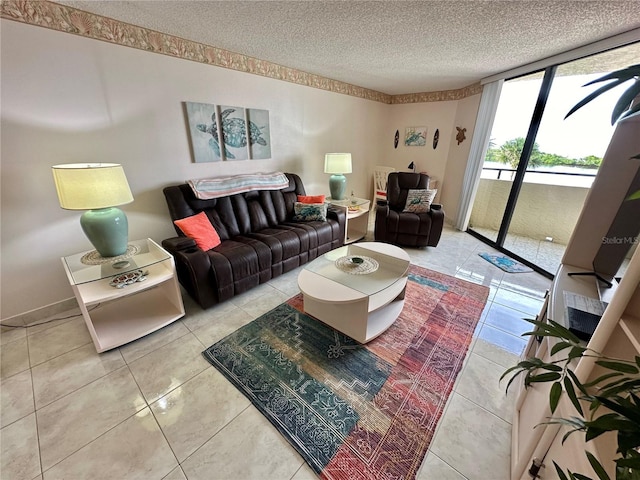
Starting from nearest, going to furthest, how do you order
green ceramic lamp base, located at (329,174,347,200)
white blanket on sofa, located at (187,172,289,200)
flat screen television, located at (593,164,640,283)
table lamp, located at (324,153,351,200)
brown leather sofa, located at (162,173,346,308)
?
flat screen television, located at (593,164,640,283), brown leather sofa, located at (162,173,346,308), white blanket on sofa, located at (187,172,289,200), table lamp, located at (324,153,351,200), green ceramic lamp base, located at (329,174,347,200)

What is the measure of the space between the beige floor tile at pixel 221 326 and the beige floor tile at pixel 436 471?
58.5 inches

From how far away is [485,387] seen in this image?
5.27 feet

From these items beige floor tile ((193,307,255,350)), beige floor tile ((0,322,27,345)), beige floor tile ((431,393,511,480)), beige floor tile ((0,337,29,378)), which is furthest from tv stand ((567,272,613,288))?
beige floor tile ((0,322,27,345))

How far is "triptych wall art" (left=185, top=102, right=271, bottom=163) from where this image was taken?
8.70 ft

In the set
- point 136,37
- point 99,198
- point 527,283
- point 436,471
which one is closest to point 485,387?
point 436,471

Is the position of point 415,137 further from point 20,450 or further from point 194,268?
point 20,450

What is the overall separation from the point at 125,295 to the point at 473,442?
8.08 feet

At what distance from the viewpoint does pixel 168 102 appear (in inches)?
95.8

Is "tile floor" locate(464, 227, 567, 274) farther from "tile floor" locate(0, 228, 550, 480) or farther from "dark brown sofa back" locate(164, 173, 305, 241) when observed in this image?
"dark brown sofa back" locate(164, 173, 305, 241)

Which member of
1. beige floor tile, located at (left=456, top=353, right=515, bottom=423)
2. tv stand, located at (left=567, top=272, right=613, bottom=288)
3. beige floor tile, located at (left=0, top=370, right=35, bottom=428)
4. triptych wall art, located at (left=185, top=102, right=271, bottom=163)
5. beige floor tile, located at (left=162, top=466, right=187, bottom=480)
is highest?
triptych wall art, located at (left=185, top=102, right=271, bottom=163)

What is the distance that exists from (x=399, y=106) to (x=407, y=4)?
3.67 meters

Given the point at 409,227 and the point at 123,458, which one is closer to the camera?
the point at 123,458

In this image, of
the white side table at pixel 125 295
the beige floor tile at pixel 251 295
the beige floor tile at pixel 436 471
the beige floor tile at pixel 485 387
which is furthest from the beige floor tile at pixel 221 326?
the beige floor tile at pixel 485 387

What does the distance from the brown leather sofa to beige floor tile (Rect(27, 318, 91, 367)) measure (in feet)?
2.57
